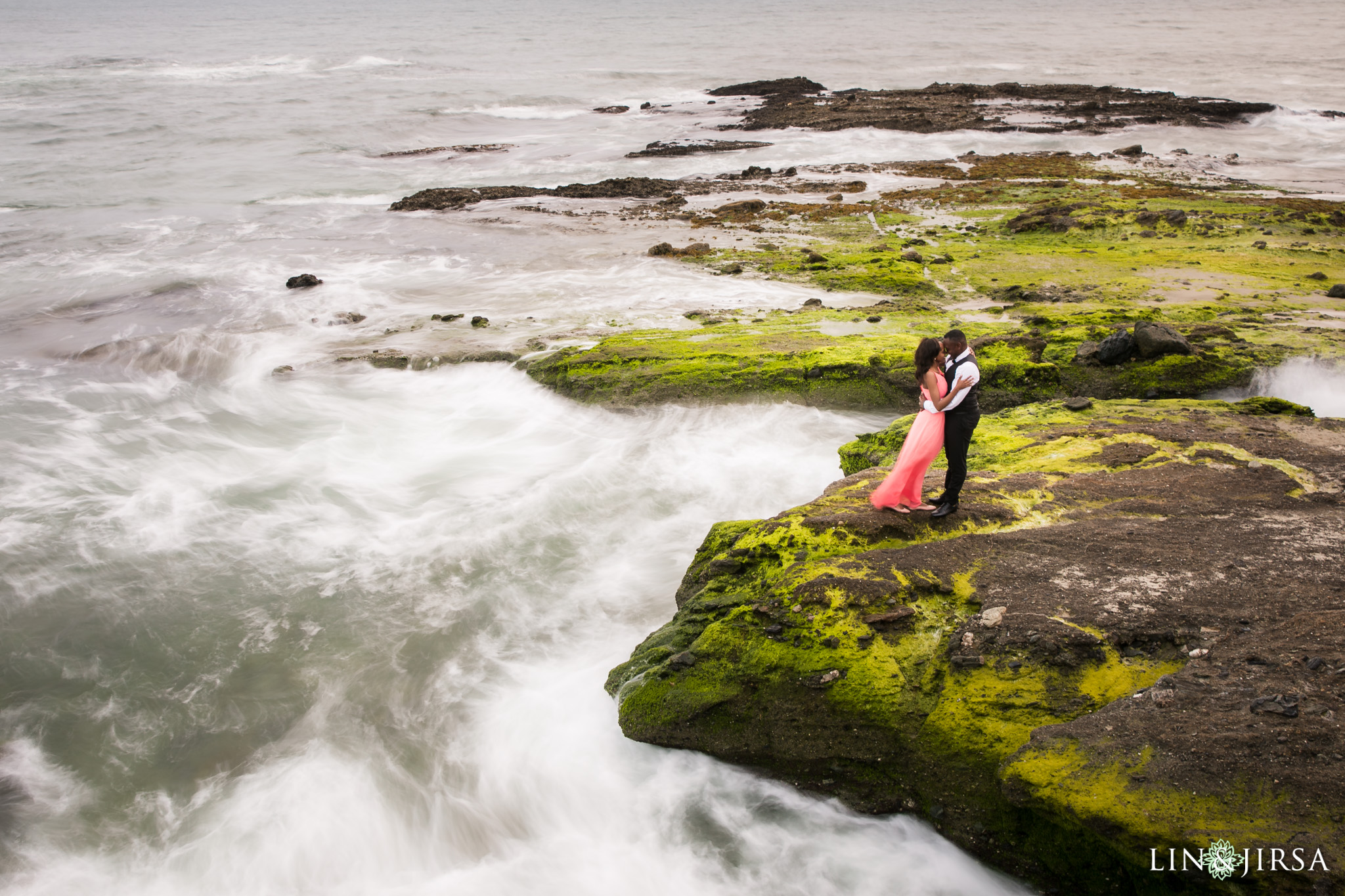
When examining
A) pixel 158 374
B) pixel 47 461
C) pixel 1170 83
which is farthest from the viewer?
pixel 1170 83

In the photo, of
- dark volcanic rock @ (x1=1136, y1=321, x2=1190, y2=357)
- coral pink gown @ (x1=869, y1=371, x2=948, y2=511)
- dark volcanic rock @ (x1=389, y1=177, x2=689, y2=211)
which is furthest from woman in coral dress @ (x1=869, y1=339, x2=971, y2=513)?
dark volcanic rock @ (x1=389, y1=177, x2=689, y2=211)

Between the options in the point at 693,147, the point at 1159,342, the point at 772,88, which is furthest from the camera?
the point at 772,88

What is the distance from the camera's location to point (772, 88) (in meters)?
49.5

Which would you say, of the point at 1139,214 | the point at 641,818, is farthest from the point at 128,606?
the point at 1139,214

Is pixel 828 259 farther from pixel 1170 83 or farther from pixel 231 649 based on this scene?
pixel 1170 83

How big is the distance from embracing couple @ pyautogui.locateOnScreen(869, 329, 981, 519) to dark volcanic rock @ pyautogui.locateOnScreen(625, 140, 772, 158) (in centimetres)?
2911

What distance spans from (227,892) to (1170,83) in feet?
195

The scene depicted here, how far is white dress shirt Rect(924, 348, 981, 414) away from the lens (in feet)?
19.3

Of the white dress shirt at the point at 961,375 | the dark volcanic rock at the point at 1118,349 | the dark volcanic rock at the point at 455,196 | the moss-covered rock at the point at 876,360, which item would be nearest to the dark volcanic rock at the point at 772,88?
the dark volcanic rock at the point at 455,196

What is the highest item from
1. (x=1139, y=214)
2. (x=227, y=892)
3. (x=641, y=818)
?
(x=1139, y=214)

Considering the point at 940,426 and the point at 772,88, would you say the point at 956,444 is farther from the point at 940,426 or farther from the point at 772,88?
the point at 772,88

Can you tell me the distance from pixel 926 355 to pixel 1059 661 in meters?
2.37

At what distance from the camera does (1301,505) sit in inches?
235
